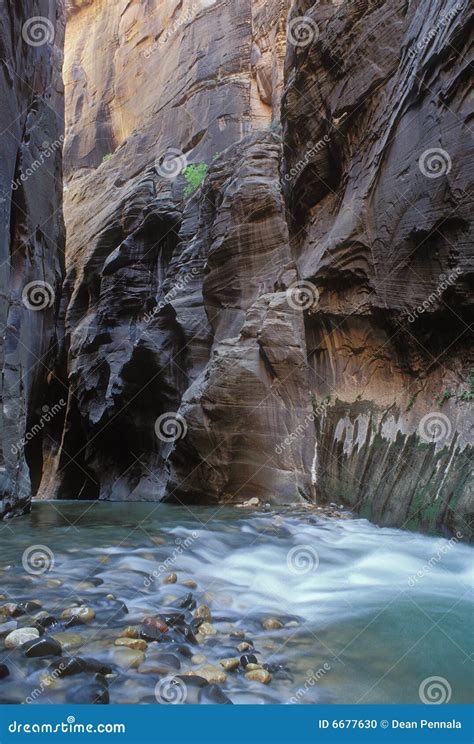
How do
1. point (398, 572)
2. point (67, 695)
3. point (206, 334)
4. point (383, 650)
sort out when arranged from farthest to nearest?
point (206, 334), point (398, 572), point (383, 650), point (67, 695)

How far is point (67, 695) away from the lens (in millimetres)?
2914

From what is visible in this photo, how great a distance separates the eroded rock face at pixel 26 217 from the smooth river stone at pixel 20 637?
A: 6989 mm

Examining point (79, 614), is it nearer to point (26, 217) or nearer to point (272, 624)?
point (272, 624)

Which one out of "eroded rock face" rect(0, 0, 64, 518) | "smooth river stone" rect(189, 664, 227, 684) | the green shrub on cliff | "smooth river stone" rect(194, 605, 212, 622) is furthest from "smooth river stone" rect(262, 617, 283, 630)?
the green shrub on cliff

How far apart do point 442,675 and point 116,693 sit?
2025 mm

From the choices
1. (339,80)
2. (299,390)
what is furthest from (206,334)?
(339,80)

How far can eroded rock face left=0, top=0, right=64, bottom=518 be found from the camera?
1129 cm

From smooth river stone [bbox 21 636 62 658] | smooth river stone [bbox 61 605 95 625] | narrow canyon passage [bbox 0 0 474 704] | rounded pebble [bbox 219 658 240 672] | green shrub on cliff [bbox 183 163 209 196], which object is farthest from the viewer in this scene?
green shrub on cliff [bbox 183 163 209 196]

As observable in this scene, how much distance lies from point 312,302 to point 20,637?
10.2 meters

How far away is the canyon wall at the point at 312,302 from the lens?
859 cm

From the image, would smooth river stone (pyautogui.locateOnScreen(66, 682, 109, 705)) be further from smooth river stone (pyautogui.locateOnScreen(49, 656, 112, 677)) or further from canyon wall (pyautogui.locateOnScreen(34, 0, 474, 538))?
canyon wall (pyautogui.locateOnScreen(34, 0, 474, 538))

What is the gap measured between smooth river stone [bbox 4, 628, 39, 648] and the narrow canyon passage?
16mm

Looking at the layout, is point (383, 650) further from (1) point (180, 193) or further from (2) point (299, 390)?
(1) point (180, 193)

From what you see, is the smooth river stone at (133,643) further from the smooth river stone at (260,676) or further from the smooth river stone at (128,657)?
the smooth river stone at (260,676)
